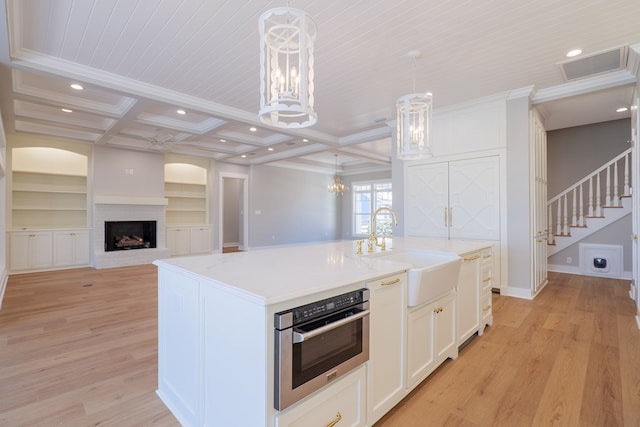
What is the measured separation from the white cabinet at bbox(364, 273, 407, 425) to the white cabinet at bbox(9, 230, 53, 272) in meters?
7.23

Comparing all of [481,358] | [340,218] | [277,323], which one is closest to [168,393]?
[277,323]

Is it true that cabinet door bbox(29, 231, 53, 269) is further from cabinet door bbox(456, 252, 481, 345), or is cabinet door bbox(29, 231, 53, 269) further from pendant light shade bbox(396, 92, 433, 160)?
cabinet door bbox(456, 252, 481, 345)

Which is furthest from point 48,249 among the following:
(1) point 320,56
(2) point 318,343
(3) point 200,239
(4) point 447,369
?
(4) point 447,369

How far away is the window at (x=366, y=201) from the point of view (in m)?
10.4

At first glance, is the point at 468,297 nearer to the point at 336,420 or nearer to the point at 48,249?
the point at 336,420

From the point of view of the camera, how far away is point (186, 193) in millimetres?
8273

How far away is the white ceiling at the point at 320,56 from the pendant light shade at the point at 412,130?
595mm

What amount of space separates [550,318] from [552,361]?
3.93 ft

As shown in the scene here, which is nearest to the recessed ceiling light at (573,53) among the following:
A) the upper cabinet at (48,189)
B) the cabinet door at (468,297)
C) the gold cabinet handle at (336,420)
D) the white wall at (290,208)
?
the cabinet door at (468,297)

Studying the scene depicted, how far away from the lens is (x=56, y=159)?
6430 mm

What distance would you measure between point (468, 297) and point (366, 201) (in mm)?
8304

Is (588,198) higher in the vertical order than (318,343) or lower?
higher

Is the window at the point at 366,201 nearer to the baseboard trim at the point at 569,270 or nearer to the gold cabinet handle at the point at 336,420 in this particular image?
the baseboard trim at the point at 569,270

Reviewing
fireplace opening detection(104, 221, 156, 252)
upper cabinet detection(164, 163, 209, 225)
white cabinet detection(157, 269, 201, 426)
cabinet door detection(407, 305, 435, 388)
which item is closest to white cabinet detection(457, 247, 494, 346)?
cabinet door detection(407, 305, 435, 388)
